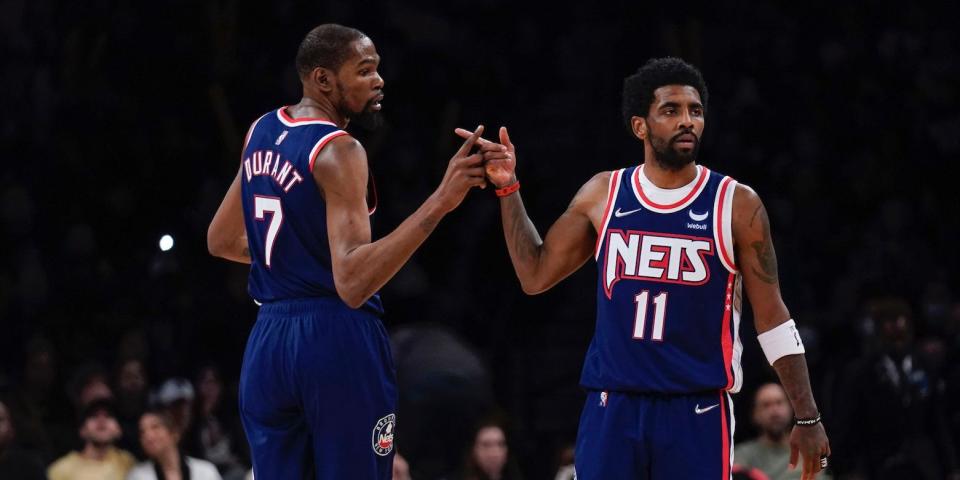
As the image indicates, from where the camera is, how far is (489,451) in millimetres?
8977

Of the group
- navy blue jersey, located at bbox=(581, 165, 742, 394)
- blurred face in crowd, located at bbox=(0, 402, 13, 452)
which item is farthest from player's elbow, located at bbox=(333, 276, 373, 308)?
blurred face in crowd, located at bbox=(0, 402, 13, 452)

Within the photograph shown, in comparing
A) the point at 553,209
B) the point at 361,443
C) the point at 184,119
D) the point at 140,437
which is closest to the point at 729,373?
the point at 361,443

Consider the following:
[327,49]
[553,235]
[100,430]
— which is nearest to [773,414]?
[553,235]

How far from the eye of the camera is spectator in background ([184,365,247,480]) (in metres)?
9.86

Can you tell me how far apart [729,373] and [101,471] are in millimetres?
4843

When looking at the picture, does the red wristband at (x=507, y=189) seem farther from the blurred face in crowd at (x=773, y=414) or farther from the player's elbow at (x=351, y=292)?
the blurred face in crowd at (x=773, y=414)

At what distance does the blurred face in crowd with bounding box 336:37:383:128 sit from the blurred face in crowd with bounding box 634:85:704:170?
1034 millimetres

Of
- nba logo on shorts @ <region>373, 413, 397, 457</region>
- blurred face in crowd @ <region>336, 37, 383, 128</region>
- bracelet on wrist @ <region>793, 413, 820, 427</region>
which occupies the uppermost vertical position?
blurred face in crowd @ <region>336, 37, 383, 128</region>

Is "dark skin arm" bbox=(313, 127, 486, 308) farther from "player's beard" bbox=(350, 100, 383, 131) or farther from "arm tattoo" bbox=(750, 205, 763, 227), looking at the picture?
"arm tattoo" bbox=(750, 205, 763, 227)

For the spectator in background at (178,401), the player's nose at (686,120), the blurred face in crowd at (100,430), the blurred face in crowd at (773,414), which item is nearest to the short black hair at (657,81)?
the player's nose at (686,120)

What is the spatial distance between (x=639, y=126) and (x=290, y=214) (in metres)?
1.40

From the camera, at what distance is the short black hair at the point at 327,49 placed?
5137 mm

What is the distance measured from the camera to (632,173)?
18.2ft

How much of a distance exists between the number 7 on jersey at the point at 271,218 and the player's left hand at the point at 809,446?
194 centimetres
